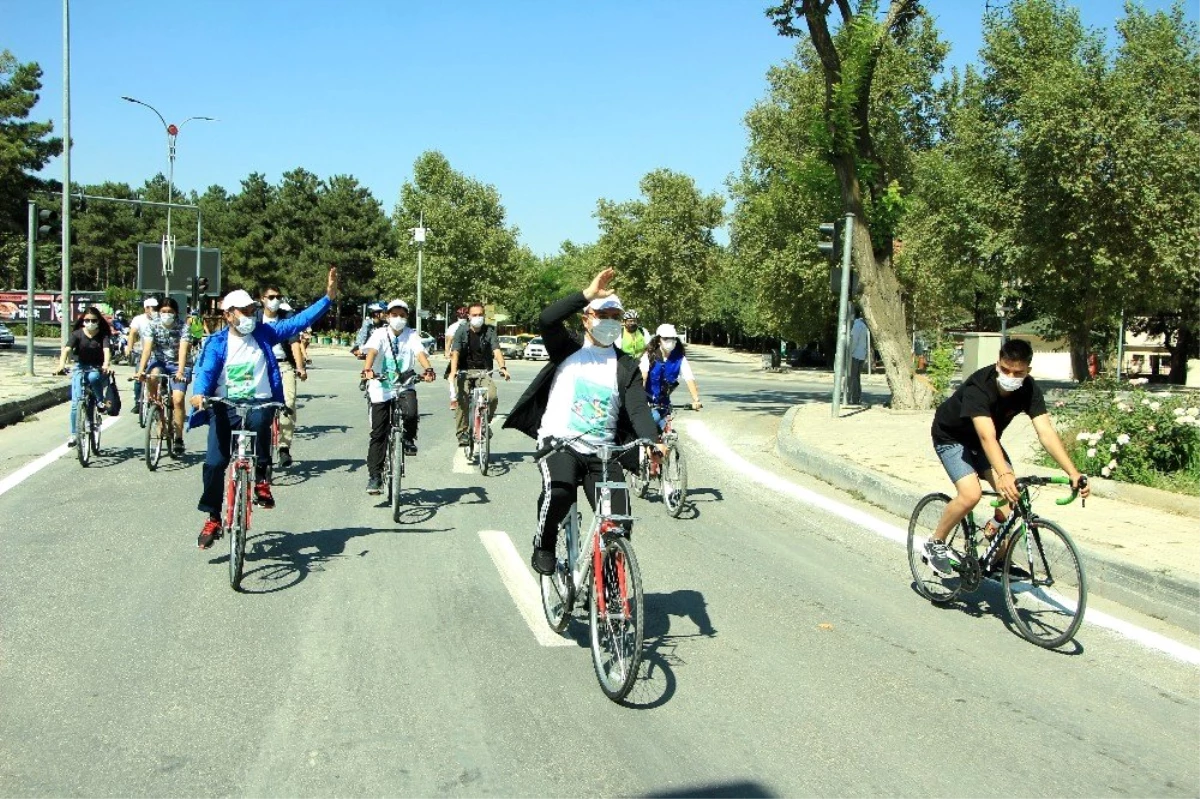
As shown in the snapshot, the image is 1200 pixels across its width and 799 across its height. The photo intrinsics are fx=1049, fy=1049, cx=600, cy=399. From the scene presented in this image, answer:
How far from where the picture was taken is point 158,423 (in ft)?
38.3

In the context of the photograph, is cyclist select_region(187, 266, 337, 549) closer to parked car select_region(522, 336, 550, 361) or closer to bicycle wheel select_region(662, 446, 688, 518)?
bicycle wheel select_region(662, 446, 688, 518)

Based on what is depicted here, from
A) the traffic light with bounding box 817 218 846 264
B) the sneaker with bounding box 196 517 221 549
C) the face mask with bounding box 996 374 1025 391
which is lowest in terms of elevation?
the sneaker with bounding box 196 517 221 549

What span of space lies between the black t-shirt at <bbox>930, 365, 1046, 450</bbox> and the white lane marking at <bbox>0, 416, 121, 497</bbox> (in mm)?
8344

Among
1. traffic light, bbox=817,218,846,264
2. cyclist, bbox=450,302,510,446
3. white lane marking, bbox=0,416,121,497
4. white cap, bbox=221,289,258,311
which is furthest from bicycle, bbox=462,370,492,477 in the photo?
traffic light, bbox=817,218,846,264

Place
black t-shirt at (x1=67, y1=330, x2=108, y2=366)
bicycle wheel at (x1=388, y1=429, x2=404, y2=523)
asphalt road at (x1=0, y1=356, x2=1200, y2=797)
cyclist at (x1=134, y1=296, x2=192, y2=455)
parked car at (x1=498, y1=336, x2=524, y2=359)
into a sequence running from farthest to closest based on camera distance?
parked car at (x1=498, y1=336, x2=524, y2=359) → black t-shirt at (x1=67, y1=330, x2=108, y2=366) → cyclist at (x1=134, y1=296, x2=192, y2=455) → bicycle wheel at (x1=388, y1=429, x2=404, y2=523) → asphalt road at (x1=0, y1=356, x2=1200, y2=797)

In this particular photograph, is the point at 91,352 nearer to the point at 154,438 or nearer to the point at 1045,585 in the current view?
the point at 154,438

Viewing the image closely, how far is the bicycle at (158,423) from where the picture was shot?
37.3 feet

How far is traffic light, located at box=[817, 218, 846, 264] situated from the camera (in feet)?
59.6

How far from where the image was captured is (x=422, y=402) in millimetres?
21922

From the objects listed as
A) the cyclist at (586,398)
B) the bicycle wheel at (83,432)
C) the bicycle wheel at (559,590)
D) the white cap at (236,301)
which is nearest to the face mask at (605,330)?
the cyclist at (586,398)

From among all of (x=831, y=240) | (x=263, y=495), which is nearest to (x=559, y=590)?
(x=263, y=495)

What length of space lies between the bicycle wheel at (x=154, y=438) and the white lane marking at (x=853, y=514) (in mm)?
6682

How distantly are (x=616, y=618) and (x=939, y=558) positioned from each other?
2.66 m

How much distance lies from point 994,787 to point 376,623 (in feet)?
10.8
